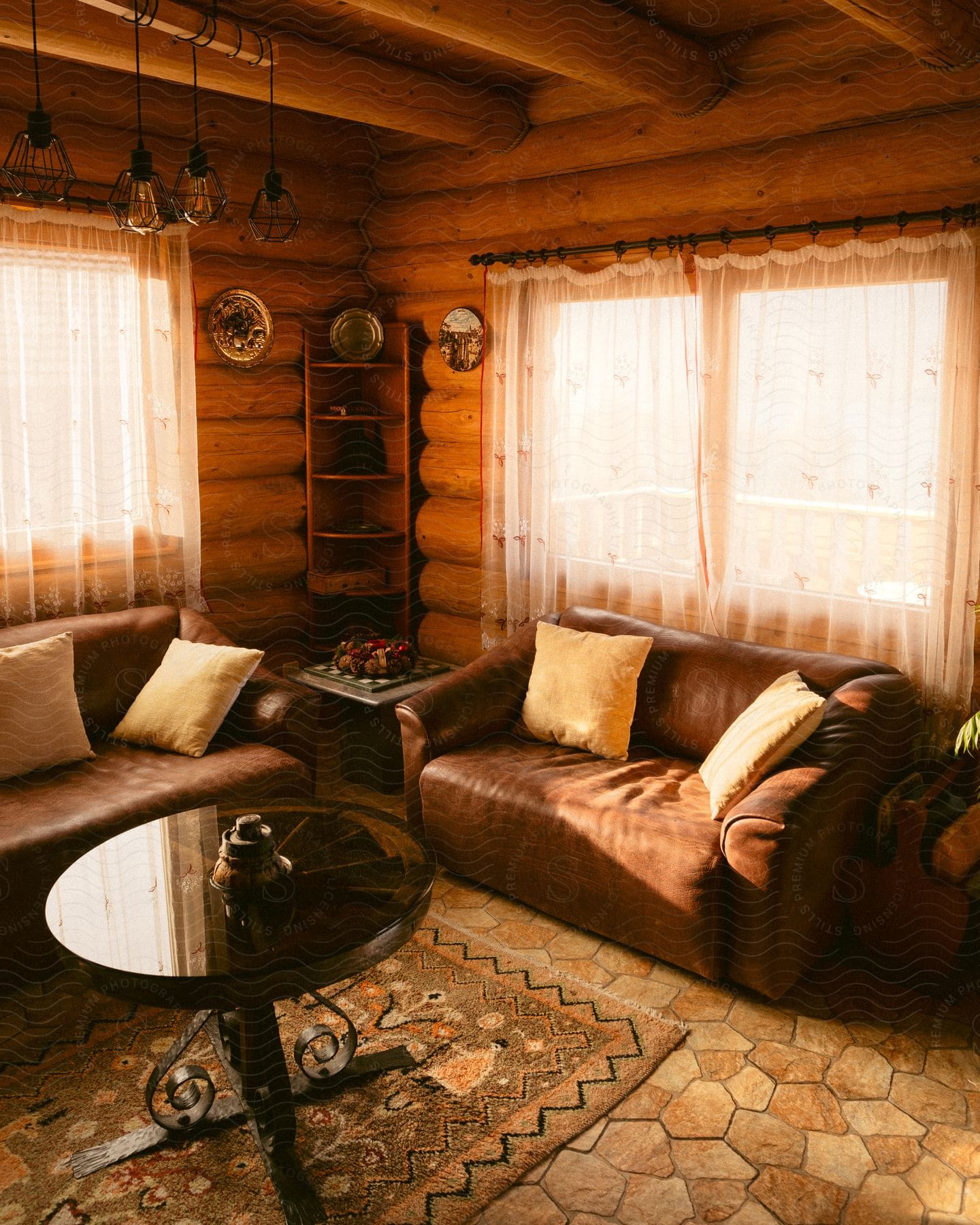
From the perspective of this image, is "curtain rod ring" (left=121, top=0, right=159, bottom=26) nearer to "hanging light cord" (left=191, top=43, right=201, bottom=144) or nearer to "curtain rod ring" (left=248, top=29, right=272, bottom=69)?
"hanging light cord" (left=191, top=43, right=201, bottom=144)

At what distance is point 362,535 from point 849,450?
221 centimetres

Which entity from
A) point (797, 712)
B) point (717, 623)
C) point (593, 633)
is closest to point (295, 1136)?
point (797, 712)

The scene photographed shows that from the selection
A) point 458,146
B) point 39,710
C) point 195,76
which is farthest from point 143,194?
point 458,146

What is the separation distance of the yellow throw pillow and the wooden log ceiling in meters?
1.14

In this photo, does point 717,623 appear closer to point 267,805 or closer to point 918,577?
point 918,577

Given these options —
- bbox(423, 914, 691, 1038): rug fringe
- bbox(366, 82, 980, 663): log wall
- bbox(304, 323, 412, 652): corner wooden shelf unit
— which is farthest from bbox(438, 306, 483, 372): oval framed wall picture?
bbox(423, 914, 691, 1038): rug fringe

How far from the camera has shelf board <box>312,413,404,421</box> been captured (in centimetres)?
459

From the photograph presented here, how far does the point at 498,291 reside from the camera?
440 cm

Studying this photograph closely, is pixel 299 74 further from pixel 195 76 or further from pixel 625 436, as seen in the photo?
pixel 625 436

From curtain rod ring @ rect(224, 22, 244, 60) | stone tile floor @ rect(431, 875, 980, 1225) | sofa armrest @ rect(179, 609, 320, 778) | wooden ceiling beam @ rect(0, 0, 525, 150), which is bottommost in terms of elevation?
stone tile floor @ rect(431, 875, 980, 1225)

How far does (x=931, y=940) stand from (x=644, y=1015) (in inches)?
33.7

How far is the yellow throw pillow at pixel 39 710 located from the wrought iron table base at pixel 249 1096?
123 cm

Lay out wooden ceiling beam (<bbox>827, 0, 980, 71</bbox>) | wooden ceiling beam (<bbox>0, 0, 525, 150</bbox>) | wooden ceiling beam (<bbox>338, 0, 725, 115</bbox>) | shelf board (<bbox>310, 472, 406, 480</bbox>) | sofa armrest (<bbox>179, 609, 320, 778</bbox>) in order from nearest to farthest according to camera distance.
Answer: wooden ceiling beam (<bbox>827, 0, 980, 71</bbox>) → wooden ceiling beam (<bbox>338, 0, 725, 115</bbox>) → wooden ceiling beam (<bbox>0, 0, 525, 150</bbox>) → sofa armrest (<bbox>179, 609, 320, 778</bbox>) → shelf board (<bbox>310, 472, 406, 480</bbox>)

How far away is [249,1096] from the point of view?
2.31 meters
